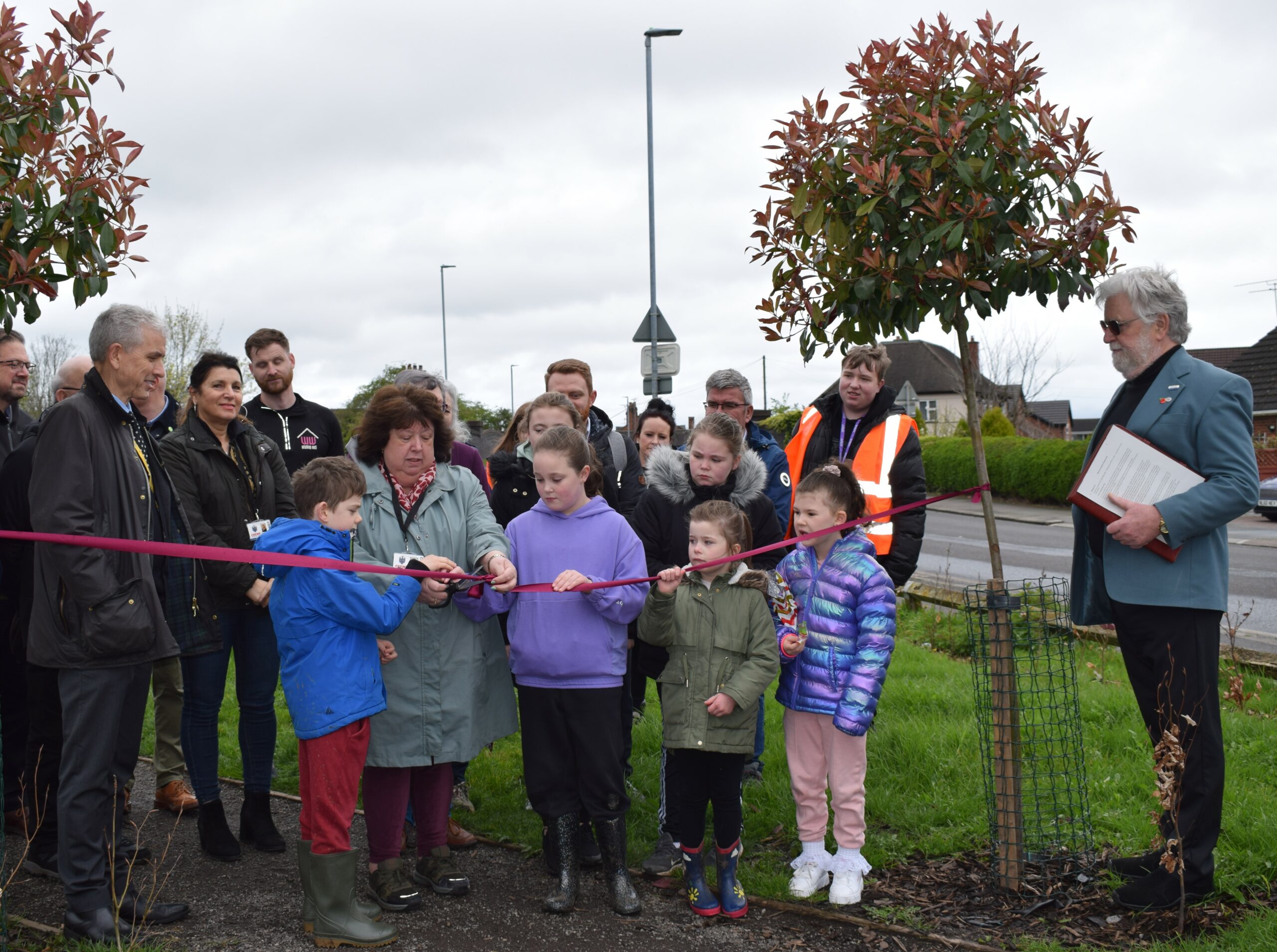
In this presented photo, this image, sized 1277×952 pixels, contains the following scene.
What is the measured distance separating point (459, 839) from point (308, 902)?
111 cm

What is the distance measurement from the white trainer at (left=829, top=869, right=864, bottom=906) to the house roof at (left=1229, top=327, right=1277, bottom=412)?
29.9 m

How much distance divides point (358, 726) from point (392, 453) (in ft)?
3.87

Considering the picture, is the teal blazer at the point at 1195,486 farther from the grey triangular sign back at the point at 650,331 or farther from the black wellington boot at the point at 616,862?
the grey triangular sign back at the point at 650,331

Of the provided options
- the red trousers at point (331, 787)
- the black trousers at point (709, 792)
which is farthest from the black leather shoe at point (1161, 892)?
the red trousers at point (331, 787)

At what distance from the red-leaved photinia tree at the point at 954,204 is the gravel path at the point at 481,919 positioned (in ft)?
3.66

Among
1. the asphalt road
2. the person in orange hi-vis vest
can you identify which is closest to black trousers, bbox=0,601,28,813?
the person in orange hi-vis vest

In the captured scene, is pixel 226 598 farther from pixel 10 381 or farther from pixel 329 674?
pixel 10 381

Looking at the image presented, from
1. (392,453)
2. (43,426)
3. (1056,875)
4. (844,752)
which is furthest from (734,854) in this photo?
(43,426)

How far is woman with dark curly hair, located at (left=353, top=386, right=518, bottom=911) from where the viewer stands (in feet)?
14.2

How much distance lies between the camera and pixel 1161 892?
401 cm

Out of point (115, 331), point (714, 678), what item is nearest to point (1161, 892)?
point (714, 678)

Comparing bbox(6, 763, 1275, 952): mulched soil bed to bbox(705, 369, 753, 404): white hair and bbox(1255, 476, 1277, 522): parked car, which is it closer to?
bbox(705, 369, 753, 404): white hair

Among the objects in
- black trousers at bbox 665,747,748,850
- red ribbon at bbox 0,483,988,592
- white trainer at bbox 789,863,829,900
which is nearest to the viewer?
red ribbon at bbox 0,483,988,592

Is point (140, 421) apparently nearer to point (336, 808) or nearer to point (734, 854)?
point (336, 808)
